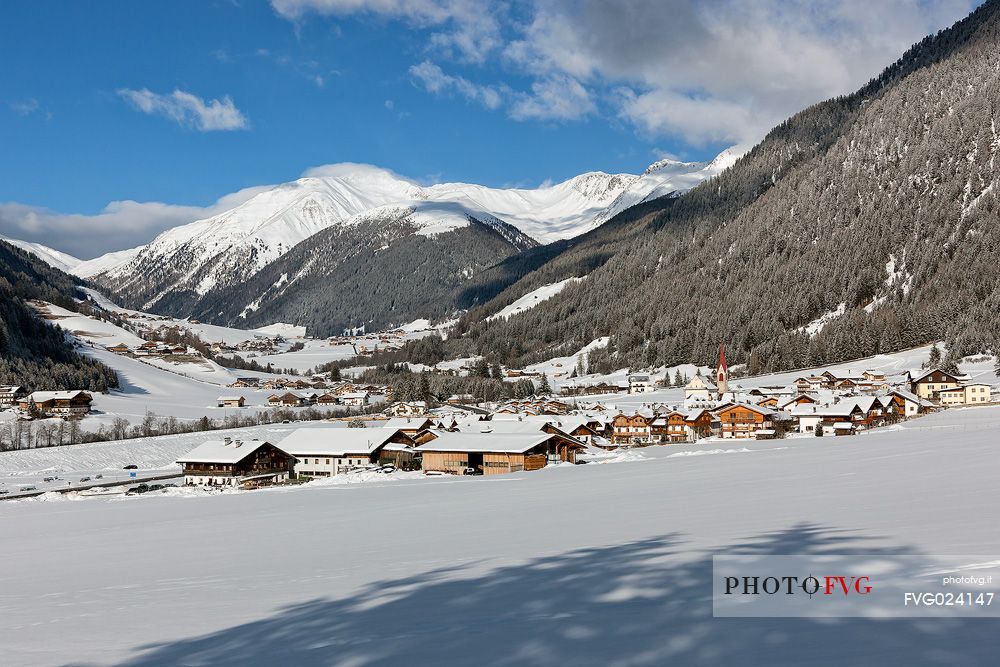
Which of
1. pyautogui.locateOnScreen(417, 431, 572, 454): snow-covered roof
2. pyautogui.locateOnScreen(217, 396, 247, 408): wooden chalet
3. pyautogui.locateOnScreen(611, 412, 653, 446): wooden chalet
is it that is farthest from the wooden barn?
pyautogui.locateOnScreen(217, 396, 247, 408): wooden chalet

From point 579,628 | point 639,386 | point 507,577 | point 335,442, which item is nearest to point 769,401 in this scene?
point 639,386

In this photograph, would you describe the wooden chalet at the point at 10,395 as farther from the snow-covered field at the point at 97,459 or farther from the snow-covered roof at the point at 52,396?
the snow-covered field at the point at 97,459

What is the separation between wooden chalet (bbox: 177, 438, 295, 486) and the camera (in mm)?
58156

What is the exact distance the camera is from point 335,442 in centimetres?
6412

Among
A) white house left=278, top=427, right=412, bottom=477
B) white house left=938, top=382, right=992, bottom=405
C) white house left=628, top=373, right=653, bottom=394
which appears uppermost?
white house left=628, top=373, right=653, bottom=394

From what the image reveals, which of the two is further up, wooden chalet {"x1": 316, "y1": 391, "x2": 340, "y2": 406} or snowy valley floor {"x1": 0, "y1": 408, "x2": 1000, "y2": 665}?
wooden chalet {"x1": 316, "y1": 391, "x2": 340, "y2": 406}

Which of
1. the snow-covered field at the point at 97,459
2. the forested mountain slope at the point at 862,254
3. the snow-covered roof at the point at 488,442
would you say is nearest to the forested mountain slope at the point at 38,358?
the snow-covered field at the point at 97,459

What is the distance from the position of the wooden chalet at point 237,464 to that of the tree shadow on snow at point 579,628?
50.3m

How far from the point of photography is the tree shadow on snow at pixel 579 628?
6.14 meters

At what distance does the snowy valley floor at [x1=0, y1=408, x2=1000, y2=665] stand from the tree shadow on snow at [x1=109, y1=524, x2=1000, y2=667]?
31 mm

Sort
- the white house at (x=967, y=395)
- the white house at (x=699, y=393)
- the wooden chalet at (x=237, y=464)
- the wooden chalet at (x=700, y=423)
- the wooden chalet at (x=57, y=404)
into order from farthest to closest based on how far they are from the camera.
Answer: the wooden chalet at (x=57, y=404)
the white house at (x=699, y=393)
the white house at (x=967, y=395)
the wooden chalet at (x=700, y=423)
the wooden chalet at (x=237, y=464)

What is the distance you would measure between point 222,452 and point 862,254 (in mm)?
145389

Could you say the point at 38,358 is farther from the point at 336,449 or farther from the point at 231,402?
the point at 336,449

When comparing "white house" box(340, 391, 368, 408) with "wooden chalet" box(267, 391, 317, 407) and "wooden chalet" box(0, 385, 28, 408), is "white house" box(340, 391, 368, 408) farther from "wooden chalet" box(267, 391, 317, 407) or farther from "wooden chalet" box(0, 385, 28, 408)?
"wooden chalet" box(0, 385, 28, 408)
